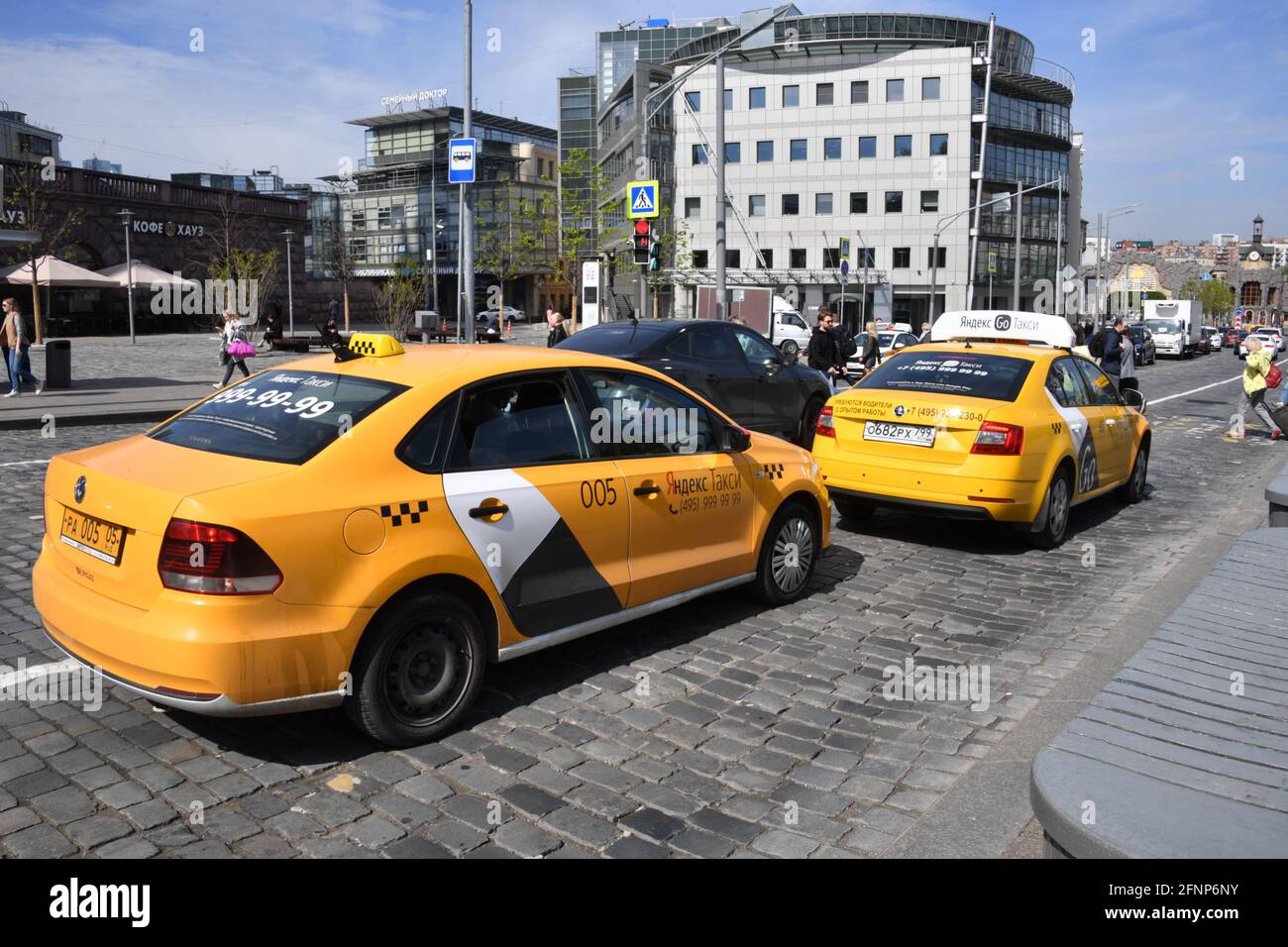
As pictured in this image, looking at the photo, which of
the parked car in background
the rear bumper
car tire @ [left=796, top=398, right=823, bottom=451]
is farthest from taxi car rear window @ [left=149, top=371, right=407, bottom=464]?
the parked car in background

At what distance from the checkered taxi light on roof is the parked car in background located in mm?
43488

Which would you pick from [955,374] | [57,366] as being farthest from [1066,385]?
[57,366]

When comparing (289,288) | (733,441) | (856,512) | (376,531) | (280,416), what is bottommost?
(856,512)

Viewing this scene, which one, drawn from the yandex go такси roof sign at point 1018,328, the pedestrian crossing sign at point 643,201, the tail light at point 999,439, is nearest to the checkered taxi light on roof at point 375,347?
the tail light at point 999,439

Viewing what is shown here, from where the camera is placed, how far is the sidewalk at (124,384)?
52.3ft

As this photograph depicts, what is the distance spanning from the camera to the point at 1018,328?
1234cm

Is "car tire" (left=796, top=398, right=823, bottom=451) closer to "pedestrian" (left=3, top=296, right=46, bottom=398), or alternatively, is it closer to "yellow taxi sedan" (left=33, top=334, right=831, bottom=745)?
"yellow taxi sedan" (left=33, top=334, right=831, bottom=745)

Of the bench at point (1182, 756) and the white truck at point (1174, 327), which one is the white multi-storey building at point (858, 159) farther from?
the bench at point (1182, 756)

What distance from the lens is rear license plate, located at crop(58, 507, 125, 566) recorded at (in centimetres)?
411

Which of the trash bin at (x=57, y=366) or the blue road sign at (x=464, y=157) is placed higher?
the blue road sign at (x=464, y=157)

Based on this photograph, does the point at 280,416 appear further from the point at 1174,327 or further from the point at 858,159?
the point at 858,159

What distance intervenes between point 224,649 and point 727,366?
28.5 feet

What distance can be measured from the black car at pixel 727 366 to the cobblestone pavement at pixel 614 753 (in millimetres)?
4815
